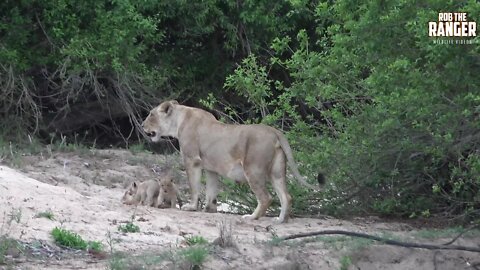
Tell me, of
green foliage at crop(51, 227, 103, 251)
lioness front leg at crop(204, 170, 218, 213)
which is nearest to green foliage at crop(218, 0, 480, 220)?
lioness front leg at crop(204, 170, 218, 213)

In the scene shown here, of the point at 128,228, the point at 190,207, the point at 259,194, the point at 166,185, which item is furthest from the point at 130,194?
the point at 128,228

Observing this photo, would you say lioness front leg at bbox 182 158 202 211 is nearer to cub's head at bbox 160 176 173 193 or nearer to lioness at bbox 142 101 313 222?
lioness at bbox 142 101 313 222

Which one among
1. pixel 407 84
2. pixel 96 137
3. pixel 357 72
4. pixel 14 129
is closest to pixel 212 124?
pixel 357 72

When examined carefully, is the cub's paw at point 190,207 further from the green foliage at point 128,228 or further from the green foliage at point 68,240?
the green foliage at point 68,240

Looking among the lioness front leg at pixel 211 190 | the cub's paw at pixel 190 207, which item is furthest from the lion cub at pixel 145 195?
the lioness front leg at pixel 211 190

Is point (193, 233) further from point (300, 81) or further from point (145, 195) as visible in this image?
point (300, 81)

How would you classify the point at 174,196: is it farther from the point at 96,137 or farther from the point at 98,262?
the point at 96,137

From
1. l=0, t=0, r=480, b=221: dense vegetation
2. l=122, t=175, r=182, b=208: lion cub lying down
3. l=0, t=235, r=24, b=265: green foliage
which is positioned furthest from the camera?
l=122, t=175, r=182, b=208: lion cub lying down

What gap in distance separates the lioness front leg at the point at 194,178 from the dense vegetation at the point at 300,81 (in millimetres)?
895

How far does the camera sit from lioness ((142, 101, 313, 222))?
535 inches

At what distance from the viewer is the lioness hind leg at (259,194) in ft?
44.5

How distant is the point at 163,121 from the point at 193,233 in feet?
10.5

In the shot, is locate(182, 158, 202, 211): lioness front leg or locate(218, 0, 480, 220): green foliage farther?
locate(182, 158, 202, 211): lioness front leg

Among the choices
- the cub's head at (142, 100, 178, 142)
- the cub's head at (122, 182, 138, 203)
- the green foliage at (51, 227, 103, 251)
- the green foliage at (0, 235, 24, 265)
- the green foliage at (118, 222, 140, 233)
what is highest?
the cub's head at (142, 100, 178, 142)
